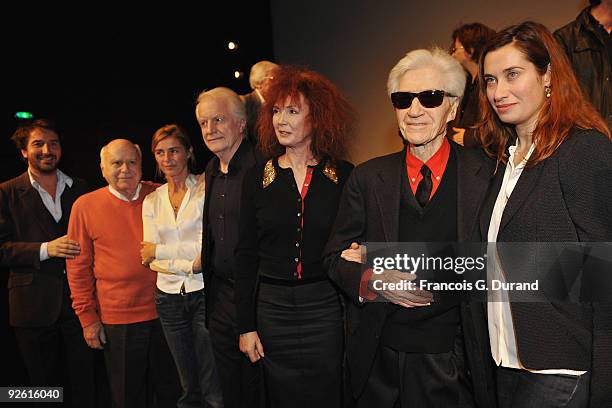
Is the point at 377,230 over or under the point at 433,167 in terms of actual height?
under

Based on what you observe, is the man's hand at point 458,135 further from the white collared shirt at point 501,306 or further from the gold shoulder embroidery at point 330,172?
the white collared shirt at point 501,306

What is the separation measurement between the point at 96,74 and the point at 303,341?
2.89m

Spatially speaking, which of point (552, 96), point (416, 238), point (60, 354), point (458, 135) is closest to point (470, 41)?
point (458, 135)

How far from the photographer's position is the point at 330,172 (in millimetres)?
2670

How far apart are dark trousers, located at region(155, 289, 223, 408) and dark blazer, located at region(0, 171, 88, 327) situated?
850 mm

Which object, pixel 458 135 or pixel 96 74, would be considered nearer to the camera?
pixel 458 135

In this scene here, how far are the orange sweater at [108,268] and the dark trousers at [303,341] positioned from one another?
1141mm

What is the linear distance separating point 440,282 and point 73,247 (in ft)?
8.09

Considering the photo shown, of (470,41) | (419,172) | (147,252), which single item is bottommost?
(147,252)

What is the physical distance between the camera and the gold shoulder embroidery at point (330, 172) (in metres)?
2.66

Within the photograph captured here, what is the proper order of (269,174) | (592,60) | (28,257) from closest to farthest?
1. (269,174)
2. (592,60)
3. (28,257)

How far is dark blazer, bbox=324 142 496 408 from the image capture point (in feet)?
6.37

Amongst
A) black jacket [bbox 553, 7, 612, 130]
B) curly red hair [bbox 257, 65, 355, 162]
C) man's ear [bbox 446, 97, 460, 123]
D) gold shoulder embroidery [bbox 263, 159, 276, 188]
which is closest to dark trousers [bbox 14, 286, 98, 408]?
gold shoulder embroidery [bbox 263, 159, 276, 188]

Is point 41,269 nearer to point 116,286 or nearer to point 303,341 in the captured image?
point 116,286
